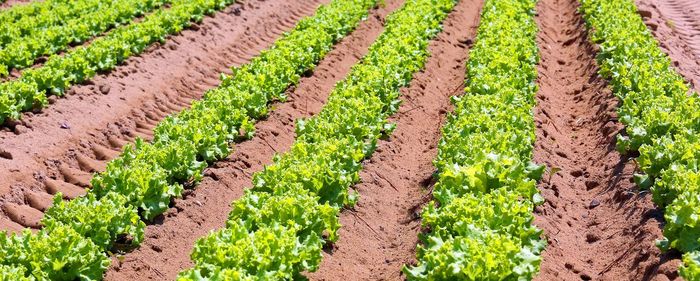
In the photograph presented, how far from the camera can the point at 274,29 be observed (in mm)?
18828

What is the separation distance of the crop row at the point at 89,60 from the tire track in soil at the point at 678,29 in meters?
9.27

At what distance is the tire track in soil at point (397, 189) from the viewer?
9234mm

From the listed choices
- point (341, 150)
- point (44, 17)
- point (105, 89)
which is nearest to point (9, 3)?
point (44, 17)

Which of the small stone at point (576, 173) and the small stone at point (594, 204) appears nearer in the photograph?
the small stone at point (594, 204)

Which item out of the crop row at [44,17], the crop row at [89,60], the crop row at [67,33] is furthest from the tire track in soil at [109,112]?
the crop row at [44,17]

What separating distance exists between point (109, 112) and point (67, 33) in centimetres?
352

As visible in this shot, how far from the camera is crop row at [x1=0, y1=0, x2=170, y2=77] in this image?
14.3 m

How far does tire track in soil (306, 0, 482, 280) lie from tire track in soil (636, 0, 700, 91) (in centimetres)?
404

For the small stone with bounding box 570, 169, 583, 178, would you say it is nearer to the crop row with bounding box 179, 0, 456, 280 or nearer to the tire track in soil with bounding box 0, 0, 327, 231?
the crop row with bounding box 179, 0, 456, 280

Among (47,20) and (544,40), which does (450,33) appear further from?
(47,20)

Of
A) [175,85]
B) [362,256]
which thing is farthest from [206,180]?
[175,85]

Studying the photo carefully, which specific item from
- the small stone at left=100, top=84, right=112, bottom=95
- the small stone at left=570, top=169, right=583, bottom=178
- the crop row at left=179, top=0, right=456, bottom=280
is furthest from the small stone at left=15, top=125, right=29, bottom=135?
the small stone at left=570, top=169, right=583, bottom=178

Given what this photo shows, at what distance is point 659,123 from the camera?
11.1 m

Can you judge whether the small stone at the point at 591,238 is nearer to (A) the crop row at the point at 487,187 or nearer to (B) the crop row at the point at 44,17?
(A) the crop row at the point at 487,187
